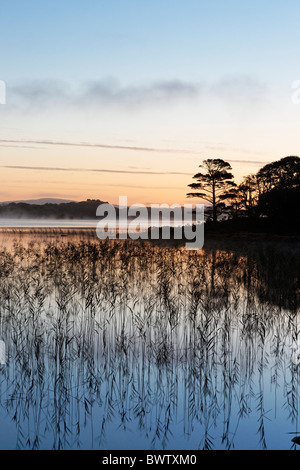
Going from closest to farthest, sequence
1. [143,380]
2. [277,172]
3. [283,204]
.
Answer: [143,380] < [283,204] < [277,172]

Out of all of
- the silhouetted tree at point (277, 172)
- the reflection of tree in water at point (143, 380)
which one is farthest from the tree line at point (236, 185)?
the reflection of tree in water at point (143, 380)

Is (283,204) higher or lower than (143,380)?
higher
